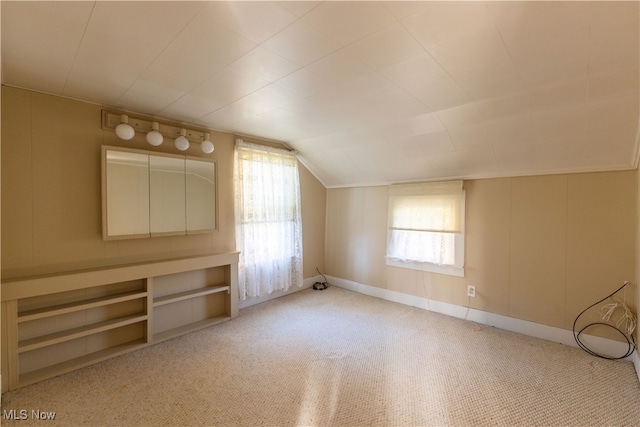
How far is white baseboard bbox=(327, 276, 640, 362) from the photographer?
2359 mm

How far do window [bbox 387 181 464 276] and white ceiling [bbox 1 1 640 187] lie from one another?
1.51 feet

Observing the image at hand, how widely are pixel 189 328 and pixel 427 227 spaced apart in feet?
9.54

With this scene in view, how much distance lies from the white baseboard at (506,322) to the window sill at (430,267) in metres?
0.37

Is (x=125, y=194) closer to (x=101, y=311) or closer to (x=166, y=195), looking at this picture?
(x=166, y=195)

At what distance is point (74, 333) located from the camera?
2166 mm

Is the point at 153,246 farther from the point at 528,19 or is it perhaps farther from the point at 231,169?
the point at 528,19

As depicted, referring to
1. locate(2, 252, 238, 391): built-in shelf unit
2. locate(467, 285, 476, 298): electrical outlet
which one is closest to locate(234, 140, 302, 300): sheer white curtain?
locate(2, 252, 238, 391): built-in shelf unit

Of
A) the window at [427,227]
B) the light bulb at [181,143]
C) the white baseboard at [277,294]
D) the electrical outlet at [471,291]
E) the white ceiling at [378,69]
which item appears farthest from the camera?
the white baseboard at [277,294]

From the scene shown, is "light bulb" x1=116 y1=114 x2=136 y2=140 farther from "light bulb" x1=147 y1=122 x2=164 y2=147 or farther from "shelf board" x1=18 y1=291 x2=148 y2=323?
"shelf board" x1=18 y1=291 x2=148 y2=323

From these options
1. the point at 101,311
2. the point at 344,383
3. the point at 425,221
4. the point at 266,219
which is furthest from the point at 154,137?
the point at 425,221

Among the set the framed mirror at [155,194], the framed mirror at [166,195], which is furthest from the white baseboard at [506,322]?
the framed mirror at [166,195]

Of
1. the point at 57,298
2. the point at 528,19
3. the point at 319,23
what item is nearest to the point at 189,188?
the point at 57,298

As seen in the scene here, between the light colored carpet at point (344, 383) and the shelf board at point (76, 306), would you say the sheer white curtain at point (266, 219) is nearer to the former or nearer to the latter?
the light colored carpet at point (344, 383)

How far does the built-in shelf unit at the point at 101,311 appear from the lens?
196 centimetres
